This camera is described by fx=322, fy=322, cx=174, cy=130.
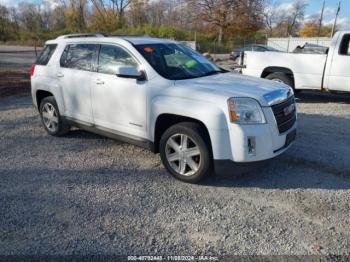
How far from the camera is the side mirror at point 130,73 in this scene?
418 centimetres

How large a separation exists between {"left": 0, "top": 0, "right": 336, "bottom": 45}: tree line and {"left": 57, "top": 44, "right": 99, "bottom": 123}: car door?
1503 inches

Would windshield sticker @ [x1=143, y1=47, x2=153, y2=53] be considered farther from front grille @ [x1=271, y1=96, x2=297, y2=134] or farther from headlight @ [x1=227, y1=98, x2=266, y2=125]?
front grille @ [x1=271, y1=96, x2=297, y2=134]

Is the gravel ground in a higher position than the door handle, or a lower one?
lower

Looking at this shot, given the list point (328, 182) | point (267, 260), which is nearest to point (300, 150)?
point (328, 182)

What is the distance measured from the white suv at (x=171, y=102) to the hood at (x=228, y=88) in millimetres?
12

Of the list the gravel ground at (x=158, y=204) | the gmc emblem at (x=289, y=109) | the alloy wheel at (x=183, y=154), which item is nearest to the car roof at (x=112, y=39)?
the alloy wheel at (x=183, y=154)

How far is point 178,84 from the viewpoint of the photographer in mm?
4090

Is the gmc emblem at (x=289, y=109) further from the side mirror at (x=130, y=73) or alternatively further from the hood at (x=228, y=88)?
the side mirror at (x=130, y=73)

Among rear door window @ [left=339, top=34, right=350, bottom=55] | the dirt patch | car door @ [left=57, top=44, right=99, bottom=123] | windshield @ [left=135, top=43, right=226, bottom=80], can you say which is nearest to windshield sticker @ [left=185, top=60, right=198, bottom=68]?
windshield @ [left=135, top=43, right=226, bottom=80]

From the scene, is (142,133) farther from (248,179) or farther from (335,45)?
(335,45)

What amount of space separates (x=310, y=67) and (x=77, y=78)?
6.33m

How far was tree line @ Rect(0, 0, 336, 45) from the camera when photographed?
46188 millimetres

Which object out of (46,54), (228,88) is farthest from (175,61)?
(46,54)

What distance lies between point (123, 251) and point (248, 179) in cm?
204
